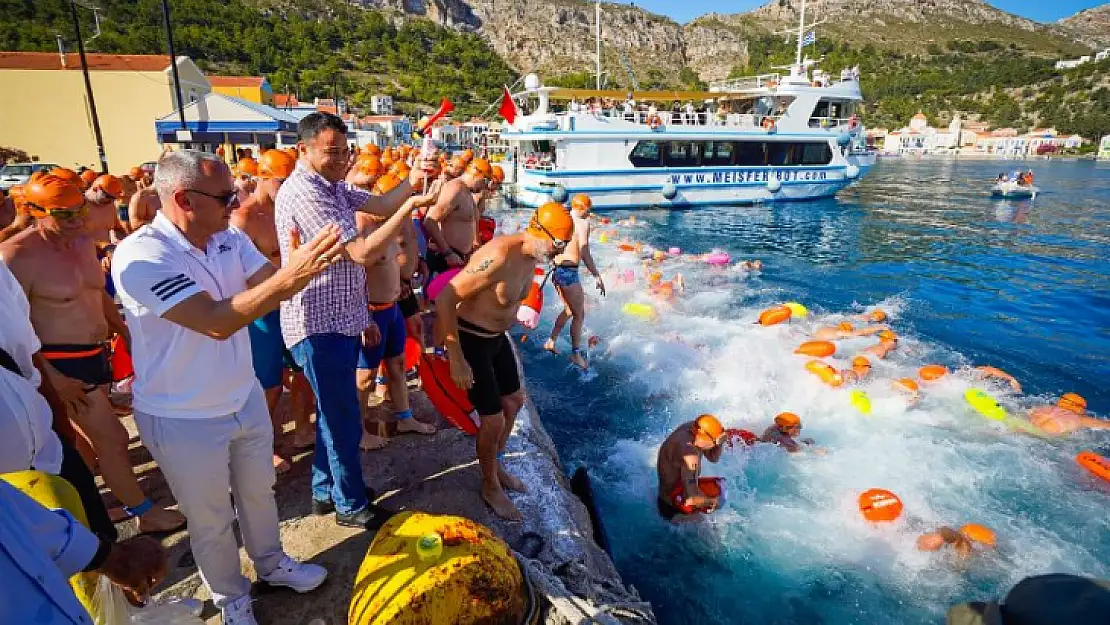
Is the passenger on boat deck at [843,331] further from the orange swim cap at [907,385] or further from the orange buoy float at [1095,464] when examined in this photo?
the orange buoy float at [1095,464]

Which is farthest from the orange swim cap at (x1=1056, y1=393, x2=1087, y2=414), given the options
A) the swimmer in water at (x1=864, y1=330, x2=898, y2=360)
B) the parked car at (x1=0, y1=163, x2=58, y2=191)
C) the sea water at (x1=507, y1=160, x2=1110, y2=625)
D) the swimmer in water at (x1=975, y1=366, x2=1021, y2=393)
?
the parked car at (x1=0, y1=163, x2=58, y2=191)

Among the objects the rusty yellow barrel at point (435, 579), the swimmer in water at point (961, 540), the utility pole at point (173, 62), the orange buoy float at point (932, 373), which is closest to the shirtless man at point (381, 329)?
the rusty yellow barrel at point (435, 579)

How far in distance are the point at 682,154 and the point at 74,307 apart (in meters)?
21.4

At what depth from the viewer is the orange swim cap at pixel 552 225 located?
10.6 ft

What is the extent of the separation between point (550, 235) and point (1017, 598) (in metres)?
2.86

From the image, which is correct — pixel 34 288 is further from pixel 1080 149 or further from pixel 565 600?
pixel 1080 149

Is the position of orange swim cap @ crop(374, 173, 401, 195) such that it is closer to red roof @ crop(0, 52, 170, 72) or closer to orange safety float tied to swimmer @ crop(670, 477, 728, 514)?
orange safety float tied to swimmer @ crop(670, 477, 728, 514)

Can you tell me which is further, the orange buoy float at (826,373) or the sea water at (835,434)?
the orange buoy float at (826,373)

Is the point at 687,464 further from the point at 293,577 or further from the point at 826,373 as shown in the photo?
the point at 826,373

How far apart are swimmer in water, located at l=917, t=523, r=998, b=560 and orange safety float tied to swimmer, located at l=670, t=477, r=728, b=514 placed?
4.96 feet

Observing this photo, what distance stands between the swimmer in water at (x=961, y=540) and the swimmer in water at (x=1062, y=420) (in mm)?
2553

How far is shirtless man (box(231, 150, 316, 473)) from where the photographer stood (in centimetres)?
343

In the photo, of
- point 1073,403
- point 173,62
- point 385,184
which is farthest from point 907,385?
point 173,62

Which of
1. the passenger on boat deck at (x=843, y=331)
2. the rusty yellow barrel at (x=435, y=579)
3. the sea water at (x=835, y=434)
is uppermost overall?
the rusty yellow barrel at (x=435, y=579)
